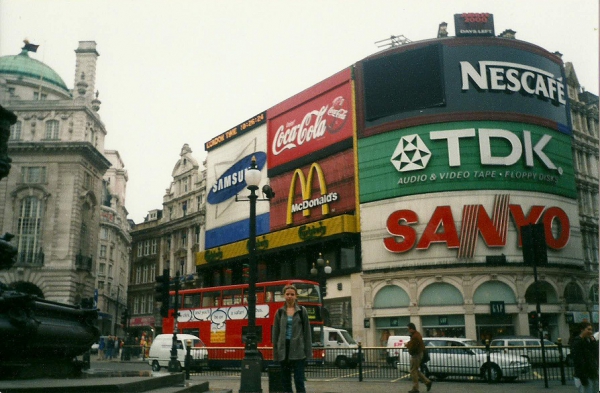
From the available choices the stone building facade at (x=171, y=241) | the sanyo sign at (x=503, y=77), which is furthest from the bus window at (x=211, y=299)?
the stone building facade at (x=171, y=241)

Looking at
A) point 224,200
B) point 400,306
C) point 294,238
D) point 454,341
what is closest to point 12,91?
point 224,200

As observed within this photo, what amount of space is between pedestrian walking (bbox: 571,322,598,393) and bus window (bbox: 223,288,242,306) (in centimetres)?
2101

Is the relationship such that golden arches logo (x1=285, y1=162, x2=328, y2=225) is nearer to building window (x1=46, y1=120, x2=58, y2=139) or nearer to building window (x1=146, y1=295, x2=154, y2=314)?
building window (x1=46, y1=120, x2=58, y2=139)

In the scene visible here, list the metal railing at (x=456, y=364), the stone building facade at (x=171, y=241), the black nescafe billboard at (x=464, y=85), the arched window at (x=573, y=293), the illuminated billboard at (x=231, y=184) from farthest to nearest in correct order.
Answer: the stone building facade at (x=171, y=241) < the illuminated billboard at (x=231, y=184) < the arched window at (x=573, y=293) < the black nescafe billboard at (x=464, y=85) < the metal railing at (x=456, y=364)

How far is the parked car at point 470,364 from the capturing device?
A: 62.1 feet

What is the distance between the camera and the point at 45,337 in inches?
341

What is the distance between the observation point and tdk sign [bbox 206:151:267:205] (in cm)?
5304

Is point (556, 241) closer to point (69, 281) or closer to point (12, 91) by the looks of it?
point (69, 281)

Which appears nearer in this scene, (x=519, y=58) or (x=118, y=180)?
(x=519, y=58)

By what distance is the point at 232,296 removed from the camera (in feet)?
98.7

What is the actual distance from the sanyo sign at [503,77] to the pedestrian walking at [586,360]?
31.2 metres

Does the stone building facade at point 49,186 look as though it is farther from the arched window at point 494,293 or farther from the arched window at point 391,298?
the arched window at point 494,293

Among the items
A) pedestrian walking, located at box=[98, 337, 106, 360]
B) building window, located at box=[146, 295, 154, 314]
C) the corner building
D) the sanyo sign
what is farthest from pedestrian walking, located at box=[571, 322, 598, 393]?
building window, located at box=[146, 295, 154, 314]

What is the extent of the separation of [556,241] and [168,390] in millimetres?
35113
